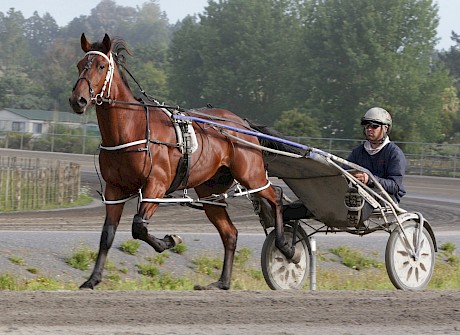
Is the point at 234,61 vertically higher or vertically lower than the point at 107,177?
higher

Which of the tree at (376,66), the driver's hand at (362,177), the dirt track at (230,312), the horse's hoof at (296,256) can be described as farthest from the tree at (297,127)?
the dirt track at (230,312)

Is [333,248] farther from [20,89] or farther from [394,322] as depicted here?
[20,89]

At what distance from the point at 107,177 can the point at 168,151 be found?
1.80 feet

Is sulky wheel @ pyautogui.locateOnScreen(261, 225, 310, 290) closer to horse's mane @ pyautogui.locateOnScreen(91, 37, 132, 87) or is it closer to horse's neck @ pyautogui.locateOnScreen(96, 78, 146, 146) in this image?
horse's neck @ pyautogui.locateOnScreen(96, 78, 146, 146)

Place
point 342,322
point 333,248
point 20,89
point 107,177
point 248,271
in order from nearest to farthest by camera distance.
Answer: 1. point 342,322
2. point 107,177
3. point 248,271
4. point 333,248
5. point 20,89

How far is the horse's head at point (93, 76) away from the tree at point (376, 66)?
48.3m

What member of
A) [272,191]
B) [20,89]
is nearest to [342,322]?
[272,191]

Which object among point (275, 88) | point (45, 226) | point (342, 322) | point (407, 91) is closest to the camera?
point (342, 322)

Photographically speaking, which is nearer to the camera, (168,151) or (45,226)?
(168,151)

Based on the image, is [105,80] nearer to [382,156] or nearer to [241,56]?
[382,156]

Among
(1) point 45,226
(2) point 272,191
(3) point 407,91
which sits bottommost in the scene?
(1) point 45,226

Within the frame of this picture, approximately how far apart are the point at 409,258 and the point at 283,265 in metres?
1.13

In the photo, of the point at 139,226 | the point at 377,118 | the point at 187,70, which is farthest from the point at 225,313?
the point at 187,70

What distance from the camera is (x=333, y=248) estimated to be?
45.3 feet
